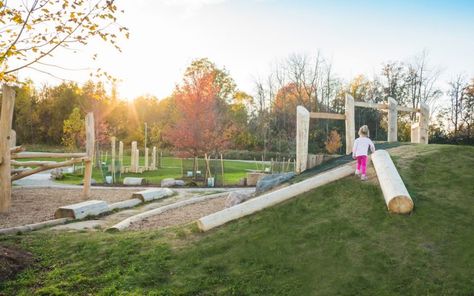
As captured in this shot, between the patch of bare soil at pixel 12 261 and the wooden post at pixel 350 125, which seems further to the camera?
the wooden post at pixel 350 125

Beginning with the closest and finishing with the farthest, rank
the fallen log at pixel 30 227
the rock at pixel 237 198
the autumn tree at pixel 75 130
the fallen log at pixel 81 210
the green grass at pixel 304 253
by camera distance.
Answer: the green grass at pixel 304 253 < the fallen log at pixel 30 227 < the fallen log at pixel 81 210 < the rock at pixel 237 198 < the autumn tree at pixel 75 130

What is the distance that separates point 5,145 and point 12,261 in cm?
563

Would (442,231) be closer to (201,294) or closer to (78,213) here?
(201,294)

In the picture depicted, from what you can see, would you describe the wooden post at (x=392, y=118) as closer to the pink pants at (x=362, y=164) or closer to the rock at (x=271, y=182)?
the rock at (x=271, y=182)

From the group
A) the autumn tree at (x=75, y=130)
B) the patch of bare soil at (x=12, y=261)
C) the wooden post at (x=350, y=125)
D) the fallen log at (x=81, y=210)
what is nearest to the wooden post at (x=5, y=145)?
the fallen log at (x=81, y=210)

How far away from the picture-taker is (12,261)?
6449 mm

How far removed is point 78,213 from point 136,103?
195 ft

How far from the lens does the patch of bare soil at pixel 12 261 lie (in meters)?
6.09

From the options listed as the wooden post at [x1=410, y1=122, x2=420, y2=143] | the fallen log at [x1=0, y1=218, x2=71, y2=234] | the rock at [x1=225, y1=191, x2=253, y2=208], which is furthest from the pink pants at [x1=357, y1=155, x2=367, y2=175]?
the wooden post at [x1=410, y1=122, x2=420, y2=143]

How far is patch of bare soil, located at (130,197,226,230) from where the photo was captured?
9.81 meters

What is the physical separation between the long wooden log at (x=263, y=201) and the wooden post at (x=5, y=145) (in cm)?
686

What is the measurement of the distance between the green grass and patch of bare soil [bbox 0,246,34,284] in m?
0.17

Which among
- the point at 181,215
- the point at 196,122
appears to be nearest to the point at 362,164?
the point at 181,215

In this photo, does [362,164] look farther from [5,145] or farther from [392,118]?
[5,145]
